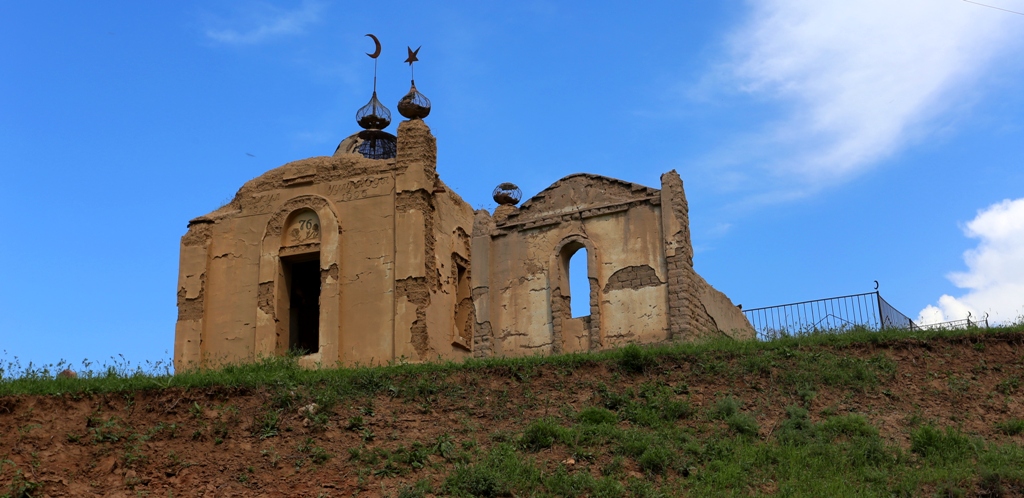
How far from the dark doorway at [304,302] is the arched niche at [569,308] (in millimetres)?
5648

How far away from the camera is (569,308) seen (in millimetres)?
20000

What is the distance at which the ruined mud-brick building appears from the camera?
19609 millimetres

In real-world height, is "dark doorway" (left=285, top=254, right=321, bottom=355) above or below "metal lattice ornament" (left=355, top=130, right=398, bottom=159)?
below

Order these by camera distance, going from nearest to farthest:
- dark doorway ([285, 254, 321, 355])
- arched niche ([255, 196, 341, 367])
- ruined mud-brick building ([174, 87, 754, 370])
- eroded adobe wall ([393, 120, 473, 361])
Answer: ruined mud-brick building ([174, 87, 754, 370]), eroded adobe wall ([393, 120, 473, 361]), arched niche ([255, 196, 341, 367]), dark doorway ([285, 254, 321, 355])

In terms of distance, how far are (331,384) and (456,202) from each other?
9.87 metres

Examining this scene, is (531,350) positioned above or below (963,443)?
above

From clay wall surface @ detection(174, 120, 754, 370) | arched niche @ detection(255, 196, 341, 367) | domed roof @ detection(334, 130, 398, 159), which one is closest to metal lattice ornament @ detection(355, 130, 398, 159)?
domed roof @ detection(334, 130, 398, 159)

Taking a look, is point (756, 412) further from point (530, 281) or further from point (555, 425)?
point (530, 281)

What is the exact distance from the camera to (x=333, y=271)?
21.7 m

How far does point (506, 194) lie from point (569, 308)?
23.7 ft

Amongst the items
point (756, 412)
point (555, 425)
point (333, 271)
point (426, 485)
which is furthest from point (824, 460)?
point (333, 271)

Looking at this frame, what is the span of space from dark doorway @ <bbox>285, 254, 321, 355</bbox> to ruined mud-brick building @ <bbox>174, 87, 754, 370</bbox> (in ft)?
0.14

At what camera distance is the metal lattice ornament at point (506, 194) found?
2662cm

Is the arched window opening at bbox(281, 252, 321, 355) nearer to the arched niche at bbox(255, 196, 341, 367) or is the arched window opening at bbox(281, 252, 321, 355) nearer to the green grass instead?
the arched niche at bbox(255, 196, 341, 367)
